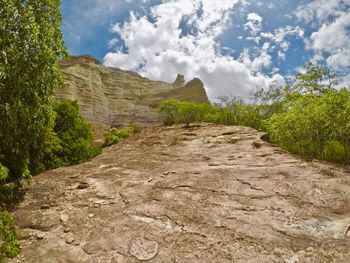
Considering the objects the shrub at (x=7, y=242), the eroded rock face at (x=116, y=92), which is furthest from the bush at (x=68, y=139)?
the eroded rock face at (x=116, y=92)

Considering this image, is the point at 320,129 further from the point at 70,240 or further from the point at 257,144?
the point at 70,240

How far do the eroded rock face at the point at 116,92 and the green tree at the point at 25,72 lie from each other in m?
54.0

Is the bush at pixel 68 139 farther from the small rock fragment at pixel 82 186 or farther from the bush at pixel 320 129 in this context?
the bush at pixel 320 129

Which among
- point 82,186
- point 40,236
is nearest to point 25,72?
point 82,186

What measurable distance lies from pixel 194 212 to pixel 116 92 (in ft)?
256

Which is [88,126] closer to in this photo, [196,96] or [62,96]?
[62,96]

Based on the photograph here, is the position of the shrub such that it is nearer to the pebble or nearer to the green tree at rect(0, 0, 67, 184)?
the pebble

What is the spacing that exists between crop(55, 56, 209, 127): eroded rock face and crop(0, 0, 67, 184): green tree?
177ft

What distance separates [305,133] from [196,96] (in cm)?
6353

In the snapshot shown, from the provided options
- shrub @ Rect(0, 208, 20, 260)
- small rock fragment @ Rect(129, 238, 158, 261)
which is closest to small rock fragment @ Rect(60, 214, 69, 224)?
shrub @ Rect(0, 208, 20, 260)

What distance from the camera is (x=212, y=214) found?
9312 mm

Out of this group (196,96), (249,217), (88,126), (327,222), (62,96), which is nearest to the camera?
(327,222)

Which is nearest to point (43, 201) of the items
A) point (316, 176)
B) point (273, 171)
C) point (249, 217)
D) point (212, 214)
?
point (212, 214)

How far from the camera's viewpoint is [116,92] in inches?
3351
